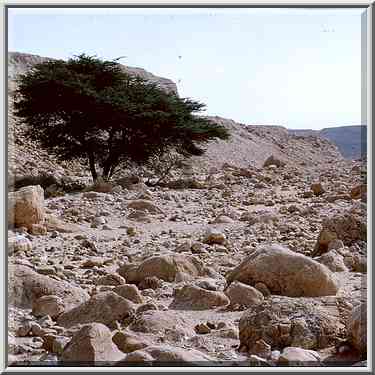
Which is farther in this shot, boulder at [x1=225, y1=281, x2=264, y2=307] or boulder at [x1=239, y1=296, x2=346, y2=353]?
boulder at [x1=225, y1=281, x2=264, y2=307]

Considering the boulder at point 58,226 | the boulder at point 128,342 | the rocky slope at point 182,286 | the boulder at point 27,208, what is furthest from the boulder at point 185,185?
the boulder at point 128,342

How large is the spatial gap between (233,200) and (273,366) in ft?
25.8

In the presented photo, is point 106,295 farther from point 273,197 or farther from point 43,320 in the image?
point 273,197

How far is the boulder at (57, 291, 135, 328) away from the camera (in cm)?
366

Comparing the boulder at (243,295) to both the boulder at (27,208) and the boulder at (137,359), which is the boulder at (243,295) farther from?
the boulder at (27,208)

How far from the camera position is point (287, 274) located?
4.28 m

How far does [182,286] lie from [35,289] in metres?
0.98

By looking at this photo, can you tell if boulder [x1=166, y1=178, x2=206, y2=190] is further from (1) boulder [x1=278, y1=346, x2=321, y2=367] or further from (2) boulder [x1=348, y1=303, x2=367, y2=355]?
Answer: (1) boulder [x1=278, y1=346, x2=321, y2=367]

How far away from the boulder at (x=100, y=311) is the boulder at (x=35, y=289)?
7.1 inches

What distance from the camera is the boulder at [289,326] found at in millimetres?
3221

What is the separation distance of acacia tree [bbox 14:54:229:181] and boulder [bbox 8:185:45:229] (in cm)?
640

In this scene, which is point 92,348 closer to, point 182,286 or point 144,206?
point 182,286

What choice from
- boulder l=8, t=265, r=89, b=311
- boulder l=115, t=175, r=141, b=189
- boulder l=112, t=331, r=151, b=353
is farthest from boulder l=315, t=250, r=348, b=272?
boulder l=115, t=175, r=141, b=189

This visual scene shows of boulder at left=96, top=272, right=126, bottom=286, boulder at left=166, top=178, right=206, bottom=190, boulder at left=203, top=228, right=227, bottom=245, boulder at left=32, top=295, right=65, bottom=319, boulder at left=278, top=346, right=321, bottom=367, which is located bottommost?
boulder at left=278, top=346, right=321, bottom=367
